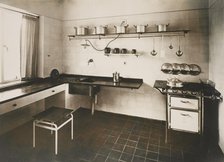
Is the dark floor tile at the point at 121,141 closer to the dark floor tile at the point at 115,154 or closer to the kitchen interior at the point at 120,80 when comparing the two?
the kitchen interior at the point at 120,80

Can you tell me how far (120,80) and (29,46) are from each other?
1.72 meters

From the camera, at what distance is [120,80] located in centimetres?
320

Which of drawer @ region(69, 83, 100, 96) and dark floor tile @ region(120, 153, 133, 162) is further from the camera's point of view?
drawer @ region(69, 83, 100, 96)

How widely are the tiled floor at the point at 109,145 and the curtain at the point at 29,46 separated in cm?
92

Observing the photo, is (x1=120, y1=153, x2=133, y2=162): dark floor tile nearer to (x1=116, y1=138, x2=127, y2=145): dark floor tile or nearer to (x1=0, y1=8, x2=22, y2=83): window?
(x1=116, y1=138, x2=127, y2=145): dark floor tile

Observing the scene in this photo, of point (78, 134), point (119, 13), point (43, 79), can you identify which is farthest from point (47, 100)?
point (119, 13)

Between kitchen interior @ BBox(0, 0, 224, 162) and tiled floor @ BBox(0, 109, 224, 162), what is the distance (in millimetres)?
13

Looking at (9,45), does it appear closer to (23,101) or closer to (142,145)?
(23,101)

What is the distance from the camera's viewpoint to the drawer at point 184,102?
2.21m

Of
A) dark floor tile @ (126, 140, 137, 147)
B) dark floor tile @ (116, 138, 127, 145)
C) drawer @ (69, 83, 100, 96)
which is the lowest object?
dark floor tile @ (126, 140, 137, 147)

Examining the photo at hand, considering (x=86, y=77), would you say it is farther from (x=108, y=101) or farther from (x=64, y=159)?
(x=64, y=159)

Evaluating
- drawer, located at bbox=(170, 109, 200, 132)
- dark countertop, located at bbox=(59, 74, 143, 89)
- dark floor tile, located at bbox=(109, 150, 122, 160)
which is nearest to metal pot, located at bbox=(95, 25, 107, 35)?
dark countertop, located at bbox=(59, 74, 143, 89)

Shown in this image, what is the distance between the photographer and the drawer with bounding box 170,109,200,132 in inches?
87.0

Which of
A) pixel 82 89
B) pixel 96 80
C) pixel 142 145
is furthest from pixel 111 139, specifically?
pixel 96 80
